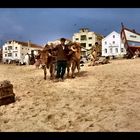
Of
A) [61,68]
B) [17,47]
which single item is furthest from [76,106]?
[17,47]

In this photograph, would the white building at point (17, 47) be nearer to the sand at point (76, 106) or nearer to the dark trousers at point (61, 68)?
the dark trousers at point (61, 68)

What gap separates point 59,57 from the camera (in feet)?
20.6

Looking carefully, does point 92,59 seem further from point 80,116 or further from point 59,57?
point 80,116

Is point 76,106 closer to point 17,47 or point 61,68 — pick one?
point 61,68

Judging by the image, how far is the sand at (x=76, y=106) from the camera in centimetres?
398

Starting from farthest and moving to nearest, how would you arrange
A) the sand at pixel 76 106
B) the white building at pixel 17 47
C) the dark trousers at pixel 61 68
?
the dark trousers at pixel 61 68 < the white building at pixel 17 47 < the sand at pixel 76 106

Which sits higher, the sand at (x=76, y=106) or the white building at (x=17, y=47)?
the white building at (x=17, y=47)

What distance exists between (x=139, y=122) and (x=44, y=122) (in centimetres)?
100

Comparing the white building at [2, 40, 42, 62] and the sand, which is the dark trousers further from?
the white building at [2, 40, 42, 62]

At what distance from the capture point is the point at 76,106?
14.9 feet

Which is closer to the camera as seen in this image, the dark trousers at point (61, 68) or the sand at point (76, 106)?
the sand at point (76, 106)

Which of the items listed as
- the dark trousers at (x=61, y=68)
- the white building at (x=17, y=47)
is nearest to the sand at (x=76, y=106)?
the dark trousers at (x=61, y=68)
